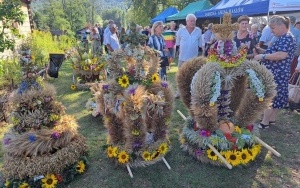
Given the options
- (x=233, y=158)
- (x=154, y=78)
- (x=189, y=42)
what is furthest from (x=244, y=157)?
(x=189, y=42)

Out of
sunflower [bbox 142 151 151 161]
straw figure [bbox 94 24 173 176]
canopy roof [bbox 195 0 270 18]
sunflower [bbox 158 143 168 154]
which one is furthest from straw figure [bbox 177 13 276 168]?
canopy roof [bbox 195 0 270 18]

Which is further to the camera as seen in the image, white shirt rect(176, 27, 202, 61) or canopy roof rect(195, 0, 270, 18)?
canopy roof rect(195, 0, 270, 18)

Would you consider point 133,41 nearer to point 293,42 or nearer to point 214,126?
point 214,126

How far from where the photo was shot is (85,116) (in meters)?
5.86

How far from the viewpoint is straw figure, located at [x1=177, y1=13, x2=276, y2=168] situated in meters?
3.44

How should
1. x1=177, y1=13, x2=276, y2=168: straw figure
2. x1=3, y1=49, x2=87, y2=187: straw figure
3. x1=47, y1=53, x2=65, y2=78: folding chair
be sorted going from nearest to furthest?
1. x1=3, y1=49, x2=87, y2=187: straw figure
2. x1=177, y1=13, x2=276, y2=168: straw figure
3. x1=47, y1=53, x2=65, y2=78: folding chair

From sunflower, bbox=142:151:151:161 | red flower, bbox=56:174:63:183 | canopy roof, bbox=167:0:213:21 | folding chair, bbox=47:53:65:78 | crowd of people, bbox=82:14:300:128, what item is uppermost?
canopy roof, bbox=167:0:213:21

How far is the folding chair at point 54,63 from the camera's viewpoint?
9.10 meters

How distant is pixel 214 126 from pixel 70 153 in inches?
81.3

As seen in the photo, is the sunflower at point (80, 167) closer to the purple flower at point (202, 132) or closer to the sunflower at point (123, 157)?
the sunflower at point (123, 157)

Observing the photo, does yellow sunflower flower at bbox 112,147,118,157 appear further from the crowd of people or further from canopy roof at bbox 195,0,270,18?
canopy roof at bbox 195,0,270,18

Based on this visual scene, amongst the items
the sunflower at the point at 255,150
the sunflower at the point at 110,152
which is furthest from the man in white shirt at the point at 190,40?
the sunflower at the point at 110,152

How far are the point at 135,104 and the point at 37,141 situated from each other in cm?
134

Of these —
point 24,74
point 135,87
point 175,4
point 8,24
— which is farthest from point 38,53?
point 175,4
